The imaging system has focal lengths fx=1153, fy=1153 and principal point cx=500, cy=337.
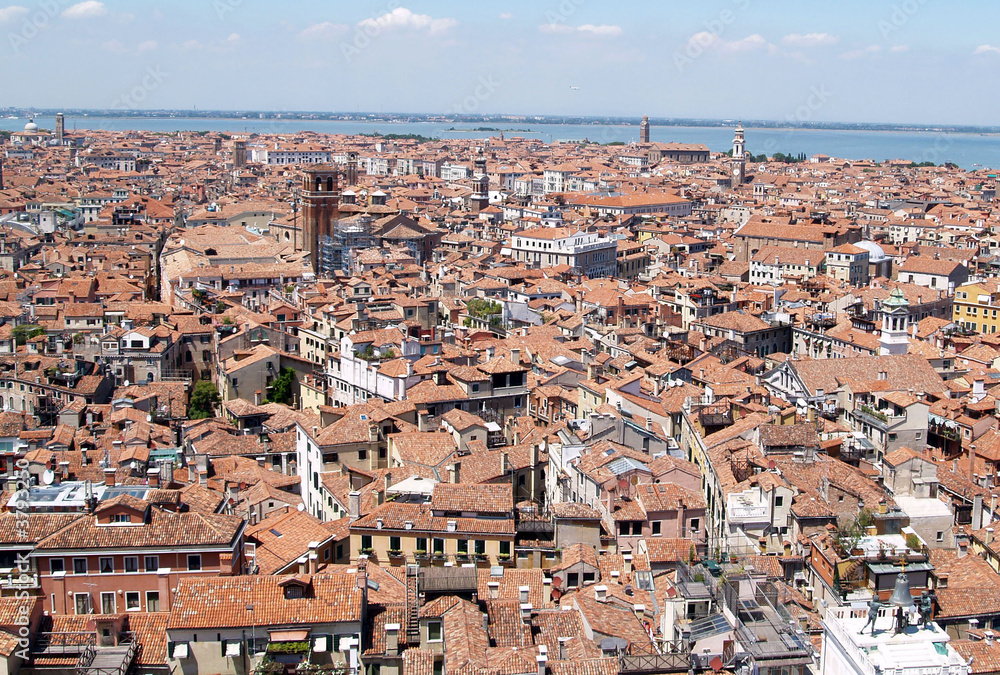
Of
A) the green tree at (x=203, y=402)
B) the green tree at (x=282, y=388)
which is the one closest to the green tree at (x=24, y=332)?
the green tree at (x=203, y=402)

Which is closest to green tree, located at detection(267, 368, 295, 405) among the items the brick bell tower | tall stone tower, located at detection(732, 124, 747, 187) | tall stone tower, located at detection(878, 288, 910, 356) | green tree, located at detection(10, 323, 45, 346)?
green tree, located at detection(10, 323, 45, 346)

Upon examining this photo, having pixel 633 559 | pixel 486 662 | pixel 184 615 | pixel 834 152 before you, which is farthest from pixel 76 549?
pixel 834 152

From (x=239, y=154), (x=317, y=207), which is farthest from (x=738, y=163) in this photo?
(x=317, y=207)

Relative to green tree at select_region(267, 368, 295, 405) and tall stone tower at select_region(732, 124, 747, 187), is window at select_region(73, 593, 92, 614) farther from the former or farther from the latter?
tall stone tower at select_region(732, 124, 747, 187)

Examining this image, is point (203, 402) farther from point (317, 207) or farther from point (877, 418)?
point (317, 207)

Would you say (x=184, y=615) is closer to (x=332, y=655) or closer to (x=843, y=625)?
(x=332, y=655)

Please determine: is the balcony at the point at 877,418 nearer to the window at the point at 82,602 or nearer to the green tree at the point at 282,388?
the green tree at the point at 282,388
